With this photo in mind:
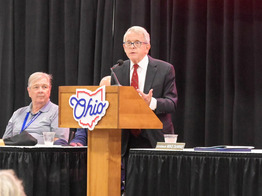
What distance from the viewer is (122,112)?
112 inches

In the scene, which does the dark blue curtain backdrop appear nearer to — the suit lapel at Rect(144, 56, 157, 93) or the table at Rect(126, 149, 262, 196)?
the suit lapel at Rect(144, 56, 157, 93)

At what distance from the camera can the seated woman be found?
429cm

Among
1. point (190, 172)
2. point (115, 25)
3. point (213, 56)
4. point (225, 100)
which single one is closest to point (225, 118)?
point (225, 100)

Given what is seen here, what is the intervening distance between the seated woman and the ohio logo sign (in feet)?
4.38

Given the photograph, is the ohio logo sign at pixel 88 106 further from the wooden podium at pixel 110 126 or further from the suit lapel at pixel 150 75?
the suit lapel at pixel 150 75

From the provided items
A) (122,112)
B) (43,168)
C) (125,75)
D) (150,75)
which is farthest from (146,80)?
(43,168)

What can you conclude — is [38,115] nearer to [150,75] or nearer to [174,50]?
[150,75]

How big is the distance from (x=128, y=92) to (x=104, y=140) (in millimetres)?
290

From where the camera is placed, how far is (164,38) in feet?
16.3

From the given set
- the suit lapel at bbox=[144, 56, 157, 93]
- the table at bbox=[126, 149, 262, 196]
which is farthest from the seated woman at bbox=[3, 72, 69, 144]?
the table at bbox=[126, 149, 262, 196]

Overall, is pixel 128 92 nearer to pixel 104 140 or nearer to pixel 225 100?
pixel 104 140

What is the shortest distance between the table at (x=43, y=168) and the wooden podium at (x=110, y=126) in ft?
1.29

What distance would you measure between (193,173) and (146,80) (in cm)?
93

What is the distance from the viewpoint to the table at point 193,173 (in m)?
2.72
